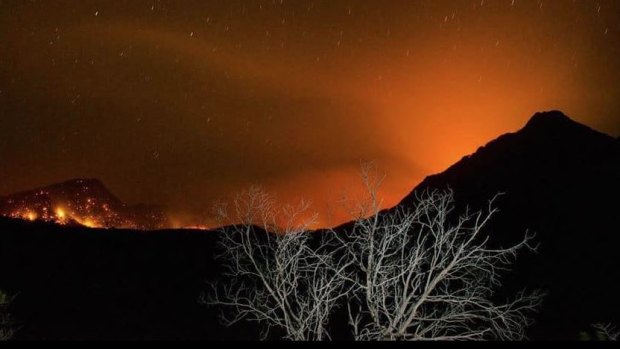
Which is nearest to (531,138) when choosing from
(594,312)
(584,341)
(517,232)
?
(517,232)

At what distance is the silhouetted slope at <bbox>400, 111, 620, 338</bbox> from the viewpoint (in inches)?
2378

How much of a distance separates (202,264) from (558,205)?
5355 cm

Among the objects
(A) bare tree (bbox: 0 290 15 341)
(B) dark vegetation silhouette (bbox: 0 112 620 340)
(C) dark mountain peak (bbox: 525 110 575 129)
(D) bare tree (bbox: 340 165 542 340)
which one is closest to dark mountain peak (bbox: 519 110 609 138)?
(C) dark mountain peak (bbox: 525 110 575 129)

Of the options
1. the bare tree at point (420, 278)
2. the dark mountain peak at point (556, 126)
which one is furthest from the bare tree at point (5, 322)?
the dark mountain peak at point (556, 126)

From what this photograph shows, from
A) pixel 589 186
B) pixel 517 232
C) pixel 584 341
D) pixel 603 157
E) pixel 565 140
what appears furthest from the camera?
pixel 565 140

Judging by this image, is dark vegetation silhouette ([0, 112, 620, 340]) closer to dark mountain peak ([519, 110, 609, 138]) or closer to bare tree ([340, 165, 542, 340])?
dark mountain peak ([519, 110, 609, 138])

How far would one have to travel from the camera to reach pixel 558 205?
8512 cm

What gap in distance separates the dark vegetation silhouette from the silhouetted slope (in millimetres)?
171

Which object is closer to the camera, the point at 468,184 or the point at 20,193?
the point at 468,184

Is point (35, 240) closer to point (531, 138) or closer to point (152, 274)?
point (152, 274)

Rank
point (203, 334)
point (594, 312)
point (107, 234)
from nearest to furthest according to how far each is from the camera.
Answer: point (203, 334) < point (594, 312) < point (107, 234)

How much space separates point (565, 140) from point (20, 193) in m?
129

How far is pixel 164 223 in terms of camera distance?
190 meters

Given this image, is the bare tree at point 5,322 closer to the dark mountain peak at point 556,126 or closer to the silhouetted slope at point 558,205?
the silhouetted slope at point 558,205
